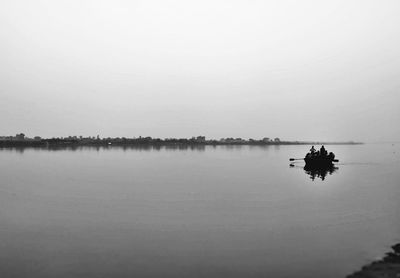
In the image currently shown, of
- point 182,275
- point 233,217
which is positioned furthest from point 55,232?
point 233,217

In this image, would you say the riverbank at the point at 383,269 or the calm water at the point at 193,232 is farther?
the calm water at the point at 193,232

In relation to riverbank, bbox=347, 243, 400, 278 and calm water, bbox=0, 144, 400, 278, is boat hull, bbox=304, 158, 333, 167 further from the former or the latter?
riverbank, bbox=347, 243, 400, 278

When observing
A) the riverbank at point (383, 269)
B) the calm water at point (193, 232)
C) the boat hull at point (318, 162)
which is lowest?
the calm water at point (193, 232)

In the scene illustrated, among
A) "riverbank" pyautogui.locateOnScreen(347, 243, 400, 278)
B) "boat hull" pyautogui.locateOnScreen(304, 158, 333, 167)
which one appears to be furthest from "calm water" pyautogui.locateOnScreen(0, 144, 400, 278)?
"boat hull" pyautogui.locateOnScreen(304, 158, 333, 167)

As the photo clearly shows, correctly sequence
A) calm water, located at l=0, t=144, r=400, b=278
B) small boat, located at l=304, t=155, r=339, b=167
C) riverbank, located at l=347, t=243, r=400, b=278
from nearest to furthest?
riverbank, located at l=347, t=243, r=400, b=278 < calm water, located at l=0, t=144, r=400, b=278 < small boat, located at l=304, t=155, r=339, b=167

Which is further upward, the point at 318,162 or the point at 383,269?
the point at 318,162

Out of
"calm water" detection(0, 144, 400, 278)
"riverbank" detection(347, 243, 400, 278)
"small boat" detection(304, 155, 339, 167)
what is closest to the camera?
"riverbank" detection(347, 243, 400, 278)

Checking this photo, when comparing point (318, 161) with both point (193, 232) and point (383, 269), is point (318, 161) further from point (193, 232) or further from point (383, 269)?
point (383, 269)

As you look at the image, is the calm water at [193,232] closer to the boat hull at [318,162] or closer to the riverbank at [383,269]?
the riverbank at [383,269]

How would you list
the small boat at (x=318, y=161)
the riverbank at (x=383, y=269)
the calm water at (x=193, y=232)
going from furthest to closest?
1. the small boat at (x=318, y=161)
2. the calm water at (x=193, y=232)
3. the riverbank at (x=383, y=269)

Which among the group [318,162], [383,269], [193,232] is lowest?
[193,232]

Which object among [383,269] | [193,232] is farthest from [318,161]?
[383,269]

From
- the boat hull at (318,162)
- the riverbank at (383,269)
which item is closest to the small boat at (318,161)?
the boat hull at (318,162)

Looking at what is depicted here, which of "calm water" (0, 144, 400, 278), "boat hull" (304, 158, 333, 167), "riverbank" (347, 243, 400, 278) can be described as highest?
"boat hull" (304, 158, 333, 167)
